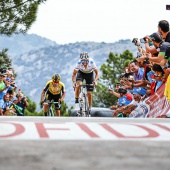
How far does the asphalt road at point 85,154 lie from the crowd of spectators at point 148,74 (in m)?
3.73

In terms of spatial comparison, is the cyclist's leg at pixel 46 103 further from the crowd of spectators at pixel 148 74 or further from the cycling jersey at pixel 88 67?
the crowd of spectators at pixel 148 74

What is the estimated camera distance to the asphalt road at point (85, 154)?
2607mm

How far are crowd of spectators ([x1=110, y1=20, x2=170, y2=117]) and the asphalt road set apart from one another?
12.2 ft

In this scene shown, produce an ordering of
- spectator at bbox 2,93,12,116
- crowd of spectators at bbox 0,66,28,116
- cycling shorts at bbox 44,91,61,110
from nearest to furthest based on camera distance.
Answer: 1. crowd of spectators at bbox 0,66,28,116
2. spectator at bbox 2,93,12,116
3. cycling shorts at bbox 44,91,61,110

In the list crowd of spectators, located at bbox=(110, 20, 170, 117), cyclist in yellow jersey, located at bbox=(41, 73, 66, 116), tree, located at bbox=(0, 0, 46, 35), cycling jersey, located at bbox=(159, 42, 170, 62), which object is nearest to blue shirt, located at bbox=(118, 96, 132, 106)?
crowd of spectators, located at bbox=(110, 20, 170, 117)

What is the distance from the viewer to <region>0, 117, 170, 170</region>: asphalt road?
261 cm

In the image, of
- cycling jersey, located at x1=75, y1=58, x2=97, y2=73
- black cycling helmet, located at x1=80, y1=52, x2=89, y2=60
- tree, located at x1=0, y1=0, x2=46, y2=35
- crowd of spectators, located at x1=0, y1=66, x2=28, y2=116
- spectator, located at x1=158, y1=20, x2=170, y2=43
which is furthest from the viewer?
tree, located at x1=0, y1=0, x2=46, y2=35

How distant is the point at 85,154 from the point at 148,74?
22.2 ft

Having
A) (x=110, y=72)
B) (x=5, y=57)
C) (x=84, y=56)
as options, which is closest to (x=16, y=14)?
(x=5, y=57)

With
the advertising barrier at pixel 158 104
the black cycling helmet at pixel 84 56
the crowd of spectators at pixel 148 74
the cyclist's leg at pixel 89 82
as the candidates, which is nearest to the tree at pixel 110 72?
the cyclist's leg at pixel 89 82

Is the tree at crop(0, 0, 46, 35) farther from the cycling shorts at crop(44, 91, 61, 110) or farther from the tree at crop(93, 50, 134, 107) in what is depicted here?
the tree at crop(93, 50, 134, 107)

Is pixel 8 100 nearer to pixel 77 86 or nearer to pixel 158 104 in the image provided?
pixel 77 86

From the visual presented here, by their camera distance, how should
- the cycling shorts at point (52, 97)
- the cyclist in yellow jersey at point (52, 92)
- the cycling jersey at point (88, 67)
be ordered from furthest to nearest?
the cycling shorts at point (52, 97)
the cyclist in yellow jersey at point (52, 92)
the cycling jersey at point (88, 67)

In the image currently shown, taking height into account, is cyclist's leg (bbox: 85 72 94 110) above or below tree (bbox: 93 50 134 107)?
above
